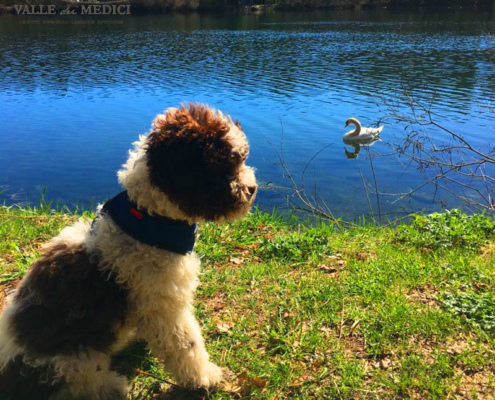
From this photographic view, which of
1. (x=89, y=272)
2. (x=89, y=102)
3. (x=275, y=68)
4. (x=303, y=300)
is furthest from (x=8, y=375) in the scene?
(x=275, y=68)

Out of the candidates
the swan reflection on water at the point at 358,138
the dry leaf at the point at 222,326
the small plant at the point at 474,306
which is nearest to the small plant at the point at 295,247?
the dry leaf at the point at 222,326

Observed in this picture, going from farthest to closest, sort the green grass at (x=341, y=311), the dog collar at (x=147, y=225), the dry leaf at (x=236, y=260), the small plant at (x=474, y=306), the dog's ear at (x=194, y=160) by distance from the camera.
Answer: the dry leaf at (x=236, y=260)
the small plant at (x=474, y=306)
the green grass at (x=341, y=311)
the dog collar at (x=147, y=225)
the dog's ear at (x=194, y=160)

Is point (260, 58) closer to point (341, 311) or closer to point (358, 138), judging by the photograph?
point (358, 138)

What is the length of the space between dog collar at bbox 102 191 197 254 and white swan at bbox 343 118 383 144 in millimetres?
10623

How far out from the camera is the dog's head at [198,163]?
8.27 feet

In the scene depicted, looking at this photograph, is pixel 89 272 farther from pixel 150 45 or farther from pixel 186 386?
pixel 150 45

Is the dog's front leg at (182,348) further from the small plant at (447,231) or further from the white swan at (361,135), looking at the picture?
the white swan at (361,135)

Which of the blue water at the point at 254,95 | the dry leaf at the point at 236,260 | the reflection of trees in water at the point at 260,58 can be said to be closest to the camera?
the dry leaf at the point at 236,260

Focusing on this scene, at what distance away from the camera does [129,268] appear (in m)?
2.68

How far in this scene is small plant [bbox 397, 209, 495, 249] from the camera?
519cm

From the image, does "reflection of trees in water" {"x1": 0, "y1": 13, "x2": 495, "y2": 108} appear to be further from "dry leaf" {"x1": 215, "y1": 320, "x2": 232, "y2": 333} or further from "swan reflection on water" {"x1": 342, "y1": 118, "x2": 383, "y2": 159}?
"dry leaf" {"x1": 215, "y1": 320, "x2": 232, "y2": 333}

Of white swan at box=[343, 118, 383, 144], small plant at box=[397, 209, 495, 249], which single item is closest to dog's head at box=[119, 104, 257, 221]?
small plant at box=[397, 209, 495, 249]

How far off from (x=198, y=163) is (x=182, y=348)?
1.27 meters

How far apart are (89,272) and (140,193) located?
0.58m
